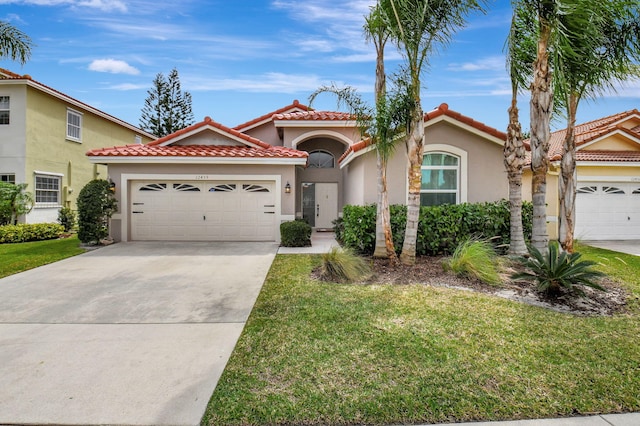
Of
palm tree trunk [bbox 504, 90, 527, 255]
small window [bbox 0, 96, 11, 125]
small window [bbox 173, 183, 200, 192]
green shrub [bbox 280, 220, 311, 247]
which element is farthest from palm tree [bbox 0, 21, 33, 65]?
palm tree trunk [bbox 504, 90, 527, 255]

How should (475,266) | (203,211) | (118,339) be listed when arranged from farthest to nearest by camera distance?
(203,211), (475,266), (118,339)

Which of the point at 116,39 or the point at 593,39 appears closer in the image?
the point at 593,39

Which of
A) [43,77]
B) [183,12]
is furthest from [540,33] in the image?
[43,77]

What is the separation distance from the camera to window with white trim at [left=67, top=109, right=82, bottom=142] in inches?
693

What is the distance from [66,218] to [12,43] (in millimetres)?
7060

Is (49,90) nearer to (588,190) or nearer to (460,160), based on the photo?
(460,160)

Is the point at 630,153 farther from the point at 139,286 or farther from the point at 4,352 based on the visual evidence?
the point at 4,352

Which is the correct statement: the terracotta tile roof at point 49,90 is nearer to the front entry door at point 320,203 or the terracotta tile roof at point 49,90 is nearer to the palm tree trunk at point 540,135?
the front entry door at point 320,203

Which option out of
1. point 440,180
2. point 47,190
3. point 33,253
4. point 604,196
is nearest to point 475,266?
point 440,180

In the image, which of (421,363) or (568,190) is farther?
(568,190)

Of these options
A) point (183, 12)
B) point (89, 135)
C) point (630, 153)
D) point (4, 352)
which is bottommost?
point (4, 352)

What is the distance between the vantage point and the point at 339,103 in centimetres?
934

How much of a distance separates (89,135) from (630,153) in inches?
977

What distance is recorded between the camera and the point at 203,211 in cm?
1316
